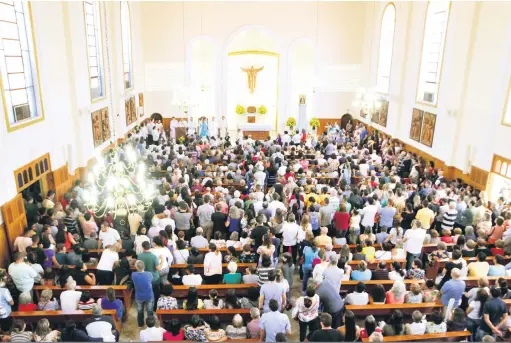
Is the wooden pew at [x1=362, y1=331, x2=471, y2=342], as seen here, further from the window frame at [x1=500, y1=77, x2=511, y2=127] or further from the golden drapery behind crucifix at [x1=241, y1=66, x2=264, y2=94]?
the golden drapery behind crucifix at [x1=241, y1=66, x2=264, y2=94]

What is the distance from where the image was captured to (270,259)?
7.02 m

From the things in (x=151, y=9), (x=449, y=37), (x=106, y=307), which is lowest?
(x=106, y=307)

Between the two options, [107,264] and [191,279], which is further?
[107,264]

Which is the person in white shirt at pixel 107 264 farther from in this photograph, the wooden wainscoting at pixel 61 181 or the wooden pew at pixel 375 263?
the wooden wainscoting at pixel 61 181

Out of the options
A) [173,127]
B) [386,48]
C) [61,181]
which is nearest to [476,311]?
[61,181]

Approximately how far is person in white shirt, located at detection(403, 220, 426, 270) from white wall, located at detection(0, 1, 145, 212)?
7147 mm

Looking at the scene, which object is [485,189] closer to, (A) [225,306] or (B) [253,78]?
(A) [225,306]

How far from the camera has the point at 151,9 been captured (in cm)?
2244

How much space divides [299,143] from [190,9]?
34.0 ft

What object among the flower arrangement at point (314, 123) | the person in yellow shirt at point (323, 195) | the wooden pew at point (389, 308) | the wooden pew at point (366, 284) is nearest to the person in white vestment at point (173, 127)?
the flower arrangement at point (314, 123)

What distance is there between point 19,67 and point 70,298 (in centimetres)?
645

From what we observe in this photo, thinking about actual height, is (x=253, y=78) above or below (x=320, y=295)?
above

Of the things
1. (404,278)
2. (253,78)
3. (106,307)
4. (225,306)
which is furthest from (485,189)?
(253,78)

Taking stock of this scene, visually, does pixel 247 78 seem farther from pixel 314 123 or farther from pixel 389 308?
pixel 389 308
